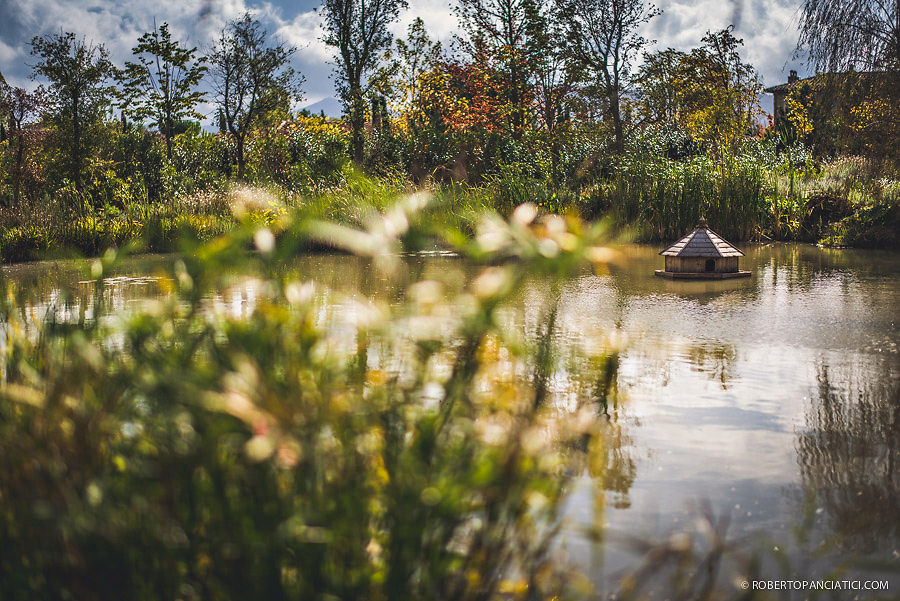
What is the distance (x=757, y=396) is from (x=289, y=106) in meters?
20.4

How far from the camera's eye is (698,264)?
29.0ft

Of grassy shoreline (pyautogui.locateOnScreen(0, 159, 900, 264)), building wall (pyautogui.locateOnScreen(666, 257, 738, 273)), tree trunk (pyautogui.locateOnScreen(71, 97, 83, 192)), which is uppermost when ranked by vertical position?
tree trunk (pyautogui.locateOnScreen(71, 97, 83, 192))

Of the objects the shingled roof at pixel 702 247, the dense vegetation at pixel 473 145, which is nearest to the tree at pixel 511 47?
the dense vegetation at pixel 473 145

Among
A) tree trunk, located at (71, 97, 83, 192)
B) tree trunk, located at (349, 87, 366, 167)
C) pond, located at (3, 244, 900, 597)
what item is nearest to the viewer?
pond, located at (3, 244, 900, 597)

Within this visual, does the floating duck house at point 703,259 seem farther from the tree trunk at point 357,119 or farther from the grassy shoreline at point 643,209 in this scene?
the tree trunk at point 357,119

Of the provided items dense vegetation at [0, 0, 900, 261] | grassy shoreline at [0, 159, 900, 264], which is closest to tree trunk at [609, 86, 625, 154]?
dense vegetation at [0, 0, 900, 261]

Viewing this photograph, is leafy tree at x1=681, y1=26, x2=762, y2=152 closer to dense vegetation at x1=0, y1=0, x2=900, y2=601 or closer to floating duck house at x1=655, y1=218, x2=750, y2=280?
floating duck house at x1=655, y1=218, x2=750, y2=280

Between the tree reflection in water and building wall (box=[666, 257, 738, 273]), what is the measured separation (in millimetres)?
4396

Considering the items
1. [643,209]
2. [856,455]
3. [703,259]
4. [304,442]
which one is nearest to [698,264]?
Result: [703,259]

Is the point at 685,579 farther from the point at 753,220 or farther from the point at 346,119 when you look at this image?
the point at 346,119

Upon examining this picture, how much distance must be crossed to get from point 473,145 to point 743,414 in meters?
18.6

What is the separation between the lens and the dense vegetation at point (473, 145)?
13.3 metres

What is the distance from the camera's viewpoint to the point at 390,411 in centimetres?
160

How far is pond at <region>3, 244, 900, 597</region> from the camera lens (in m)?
2.56
